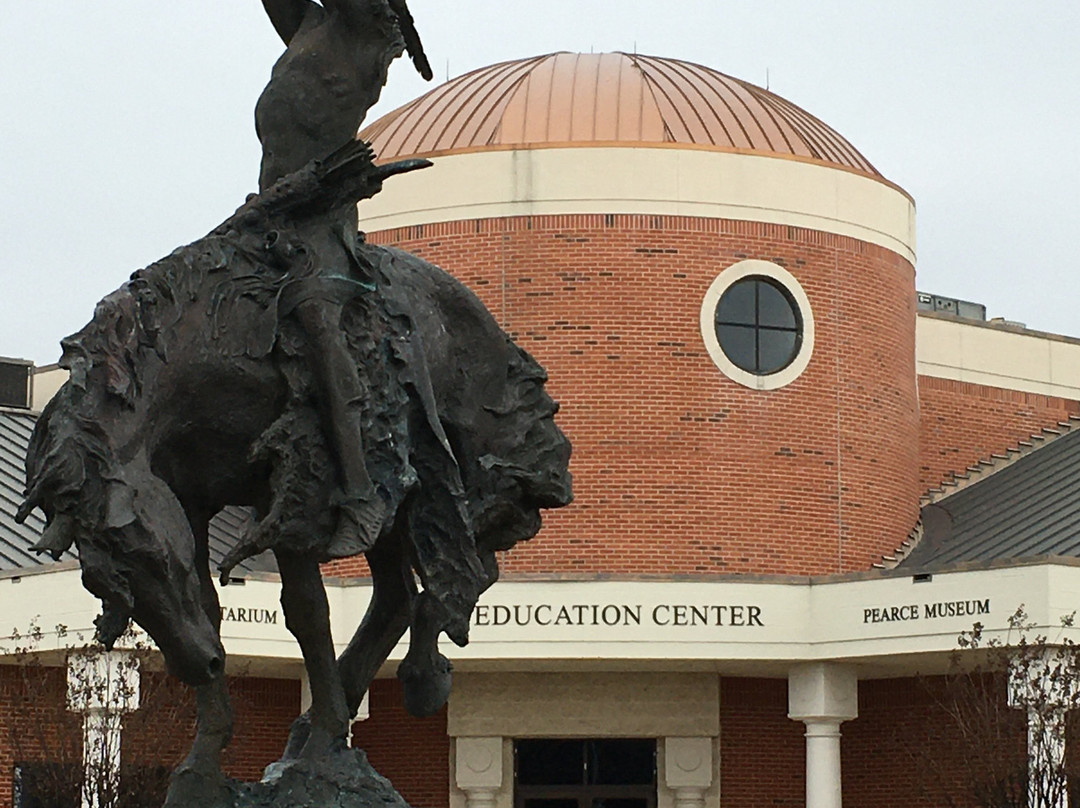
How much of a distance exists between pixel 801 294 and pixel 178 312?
1062 inches

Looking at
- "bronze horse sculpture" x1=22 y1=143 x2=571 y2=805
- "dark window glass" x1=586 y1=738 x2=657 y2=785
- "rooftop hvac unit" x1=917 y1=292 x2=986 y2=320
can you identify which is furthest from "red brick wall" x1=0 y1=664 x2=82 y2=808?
"rooftop hvac unit" x1=917 y1=292 x2=986 y2=320

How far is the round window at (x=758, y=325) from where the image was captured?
34.8 metres

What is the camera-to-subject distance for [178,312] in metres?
8.77

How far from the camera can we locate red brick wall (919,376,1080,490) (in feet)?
131

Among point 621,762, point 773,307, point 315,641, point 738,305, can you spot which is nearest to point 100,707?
point 621,762

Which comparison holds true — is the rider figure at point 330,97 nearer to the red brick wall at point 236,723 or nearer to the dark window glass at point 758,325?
the red brick wall at point 236,723

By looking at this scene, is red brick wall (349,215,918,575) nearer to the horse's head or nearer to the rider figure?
the rider figure

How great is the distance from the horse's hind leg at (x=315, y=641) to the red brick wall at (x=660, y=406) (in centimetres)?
2460

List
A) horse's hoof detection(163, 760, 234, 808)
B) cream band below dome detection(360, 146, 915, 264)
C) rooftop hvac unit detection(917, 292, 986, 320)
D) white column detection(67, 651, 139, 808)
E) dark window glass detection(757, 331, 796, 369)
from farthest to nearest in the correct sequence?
rooftop hvac unit detection(917, 292, 986, 320)
dark window glass detection(757, 331, 796, 369)
cream band below dome detection(360, 146, 915, 264)
white column detection(67, 651, 139, 808)
horse's hoof detection(163, 760, 234, 808)

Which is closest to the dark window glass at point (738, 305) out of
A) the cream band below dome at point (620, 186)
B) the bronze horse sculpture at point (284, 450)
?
the cream band below dome at point (620, 186)

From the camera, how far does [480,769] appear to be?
3431 cm

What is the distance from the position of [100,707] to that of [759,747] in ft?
37.7

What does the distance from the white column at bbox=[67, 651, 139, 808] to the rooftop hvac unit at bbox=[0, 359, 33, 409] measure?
46.0 ft

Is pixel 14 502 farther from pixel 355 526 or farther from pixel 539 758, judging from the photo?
pixel 355 526
